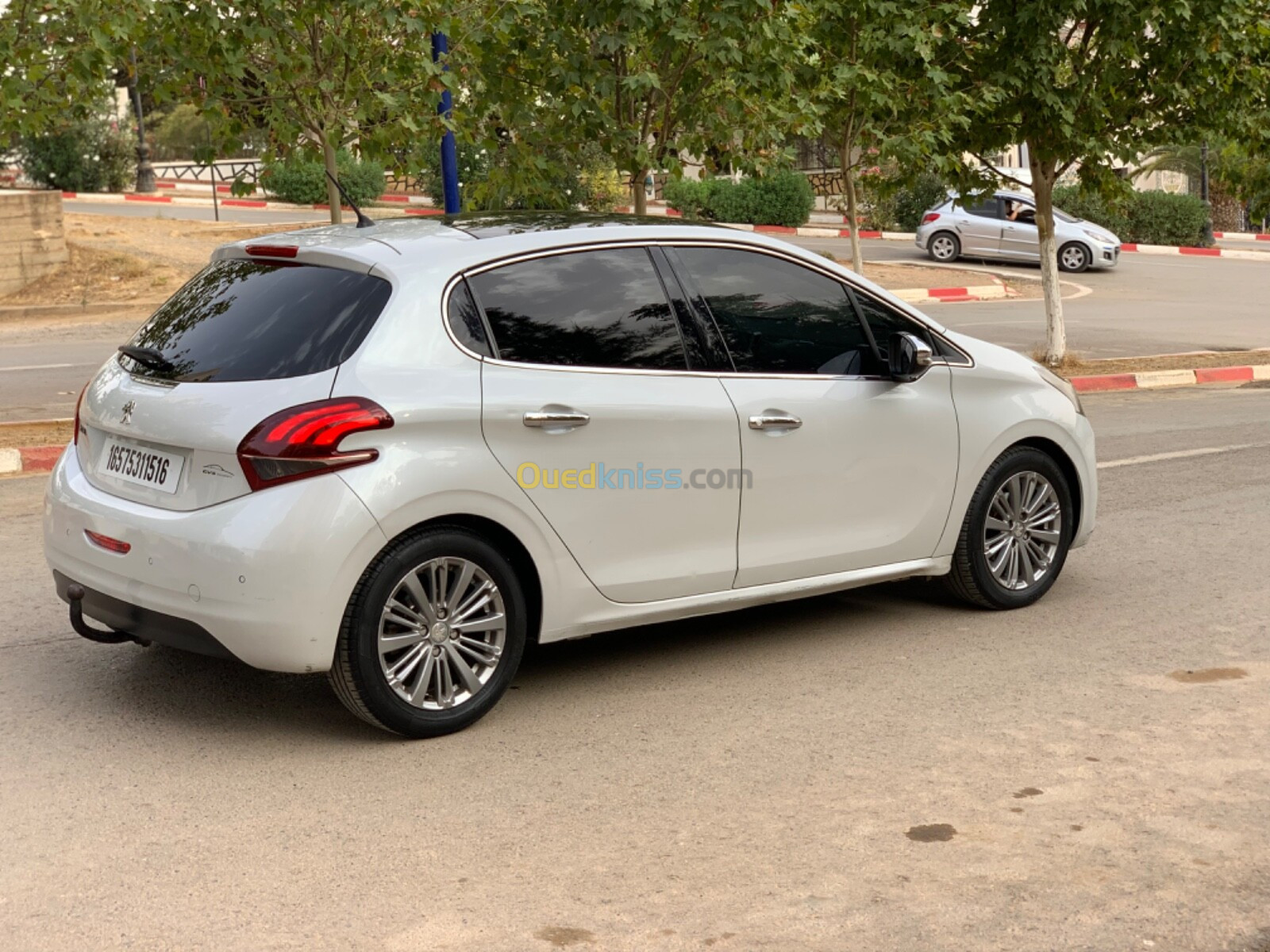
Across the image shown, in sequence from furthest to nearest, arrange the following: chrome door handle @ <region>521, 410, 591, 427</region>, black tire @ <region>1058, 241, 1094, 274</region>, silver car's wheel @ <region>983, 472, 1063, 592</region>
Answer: black tire @ <region>1058, 241, 1094, 274</region> → silver car's wheel @ <region>983, 472, 1063, 592</region> → chrome door handle @ <region>521, 410, 591, 427</region>

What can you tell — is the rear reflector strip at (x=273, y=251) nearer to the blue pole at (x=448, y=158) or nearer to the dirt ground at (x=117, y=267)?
the blue pole at (x=448, y=158)

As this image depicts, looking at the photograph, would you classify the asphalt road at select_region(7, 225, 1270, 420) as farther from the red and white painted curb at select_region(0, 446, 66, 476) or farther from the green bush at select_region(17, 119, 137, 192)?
the green bush at select_region(17, 119, 137, 192)

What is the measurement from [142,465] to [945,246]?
94.7ft

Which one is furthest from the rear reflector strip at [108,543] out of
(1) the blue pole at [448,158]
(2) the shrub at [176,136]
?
(2) the shrub at [176,136]

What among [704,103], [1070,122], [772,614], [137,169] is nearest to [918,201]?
[137,169]

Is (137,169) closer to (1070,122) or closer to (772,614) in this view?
(1070,122)

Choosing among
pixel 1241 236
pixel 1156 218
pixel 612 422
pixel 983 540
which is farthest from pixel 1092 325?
pixel 1241 236

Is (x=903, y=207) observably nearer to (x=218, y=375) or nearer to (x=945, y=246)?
(x=945, y=246)

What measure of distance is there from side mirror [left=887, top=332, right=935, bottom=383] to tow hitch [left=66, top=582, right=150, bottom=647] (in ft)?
9.52

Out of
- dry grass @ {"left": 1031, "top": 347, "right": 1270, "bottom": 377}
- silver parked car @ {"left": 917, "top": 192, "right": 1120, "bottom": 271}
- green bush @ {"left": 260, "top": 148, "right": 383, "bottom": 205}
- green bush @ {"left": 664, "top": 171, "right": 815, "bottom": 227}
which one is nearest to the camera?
dry grass @ {"left": 1031, "top": 347, "right": 1270, "bottom": 377}

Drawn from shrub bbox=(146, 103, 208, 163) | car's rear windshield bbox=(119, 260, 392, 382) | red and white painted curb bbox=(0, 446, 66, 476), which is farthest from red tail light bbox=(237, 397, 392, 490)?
shrub bbox=(146, 103, 208, 163)

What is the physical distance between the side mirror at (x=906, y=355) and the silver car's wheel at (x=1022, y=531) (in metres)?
0.78

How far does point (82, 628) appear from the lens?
18.0 ft

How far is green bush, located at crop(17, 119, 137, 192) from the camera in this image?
4384 centimetres
